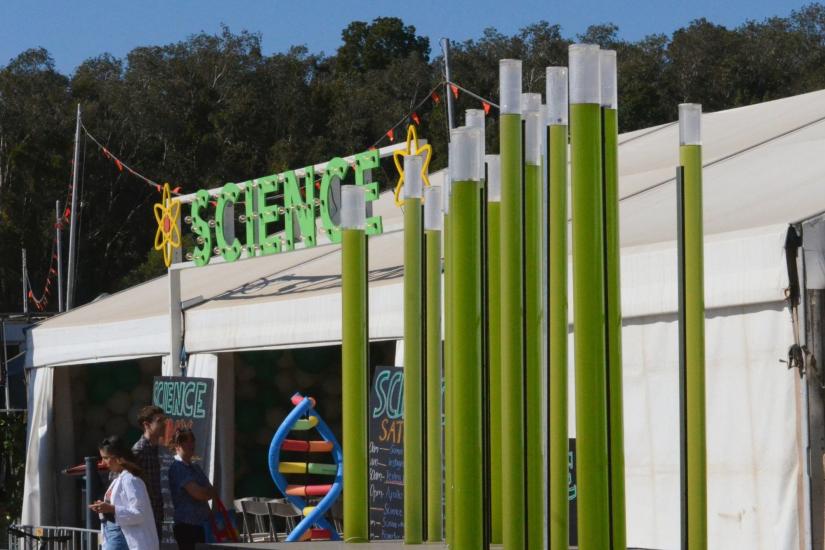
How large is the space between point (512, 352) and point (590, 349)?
42cm

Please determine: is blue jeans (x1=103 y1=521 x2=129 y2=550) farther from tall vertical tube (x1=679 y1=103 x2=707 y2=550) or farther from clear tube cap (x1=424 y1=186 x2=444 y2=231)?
tall vertical tube (x1=679 y1=103 x2=707 y2=550)

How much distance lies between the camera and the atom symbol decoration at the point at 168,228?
35.1 feet

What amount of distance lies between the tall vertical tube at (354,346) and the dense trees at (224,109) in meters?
36.0

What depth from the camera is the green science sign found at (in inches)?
370

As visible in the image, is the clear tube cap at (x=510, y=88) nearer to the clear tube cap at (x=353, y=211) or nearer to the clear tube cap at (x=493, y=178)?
the clear tube cap at (x=493, y=178)

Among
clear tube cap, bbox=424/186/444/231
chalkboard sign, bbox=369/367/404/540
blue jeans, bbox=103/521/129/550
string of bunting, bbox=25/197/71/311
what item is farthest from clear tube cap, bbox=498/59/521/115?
string of bunting, bbox=25/197/71/311

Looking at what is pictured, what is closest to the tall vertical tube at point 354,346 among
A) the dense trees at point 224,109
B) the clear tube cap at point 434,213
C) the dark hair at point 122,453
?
the clear tube cap at point 434,213

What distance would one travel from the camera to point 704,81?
47031 mm

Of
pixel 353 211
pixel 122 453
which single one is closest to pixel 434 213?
pixel 353 211

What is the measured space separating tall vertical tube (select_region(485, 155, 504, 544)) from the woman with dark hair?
179cm

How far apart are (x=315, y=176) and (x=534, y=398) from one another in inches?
235

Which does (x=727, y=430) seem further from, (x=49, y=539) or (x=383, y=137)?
(x=383, y=137)

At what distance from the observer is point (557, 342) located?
4.13 m

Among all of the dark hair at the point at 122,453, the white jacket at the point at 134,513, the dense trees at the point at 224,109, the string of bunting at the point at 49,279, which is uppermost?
the dense trees at the point at 224,109
